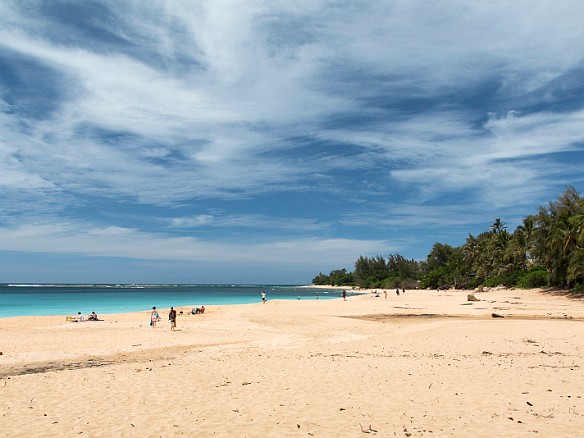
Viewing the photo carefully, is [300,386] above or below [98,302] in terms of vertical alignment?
below

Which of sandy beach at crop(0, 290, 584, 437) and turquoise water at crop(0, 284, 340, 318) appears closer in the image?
sandy beach at crop(0, 290, 584, 437)

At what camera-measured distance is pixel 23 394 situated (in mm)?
12195

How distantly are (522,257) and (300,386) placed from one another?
80.9 m

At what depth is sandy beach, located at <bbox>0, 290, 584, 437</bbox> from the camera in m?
9.26

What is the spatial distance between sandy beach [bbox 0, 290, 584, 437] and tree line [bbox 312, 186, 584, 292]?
1387 inches

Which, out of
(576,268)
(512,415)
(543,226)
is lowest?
(512,415)

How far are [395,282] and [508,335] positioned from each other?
379ft

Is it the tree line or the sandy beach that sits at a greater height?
the tree line

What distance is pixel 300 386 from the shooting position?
12.7 m

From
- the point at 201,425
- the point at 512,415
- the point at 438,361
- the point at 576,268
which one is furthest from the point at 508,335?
the point at 576,268

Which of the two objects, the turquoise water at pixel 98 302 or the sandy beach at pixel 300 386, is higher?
the turquoise water at pixel 98 302

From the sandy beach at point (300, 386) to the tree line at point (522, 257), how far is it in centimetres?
3523

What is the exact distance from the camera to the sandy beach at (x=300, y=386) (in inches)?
364

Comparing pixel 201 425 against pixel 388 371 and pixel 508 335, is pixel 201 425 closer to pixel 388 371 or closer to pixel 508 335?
pixel 388 371
